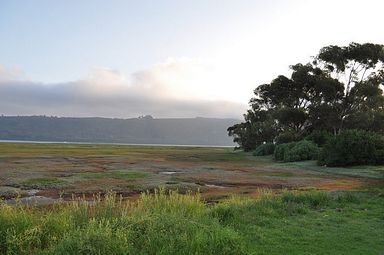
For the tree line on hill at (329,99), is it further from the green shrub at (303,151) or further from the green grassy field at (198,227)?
the green grassy field at (198,227)

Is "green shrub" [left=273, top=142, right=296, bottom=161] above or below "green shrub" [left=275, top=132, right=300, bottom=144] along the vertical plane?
below

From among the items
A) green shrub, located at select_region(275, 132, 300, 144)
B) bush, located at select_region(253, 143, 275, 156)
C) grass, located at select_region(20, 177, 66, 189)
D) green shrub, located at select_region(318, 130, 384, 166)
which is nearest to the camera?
grass, located at select_region(20, 177, 66, 189)

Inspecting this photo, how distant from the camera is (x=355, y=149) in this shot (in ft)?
149

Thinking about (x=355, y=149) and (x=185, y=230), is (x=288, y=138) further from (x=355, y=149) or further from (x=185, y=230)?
(x=185, y=230)

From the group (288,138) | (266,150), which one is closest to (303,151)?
(288,138)

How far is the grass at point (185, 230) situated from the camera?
9.50 meters

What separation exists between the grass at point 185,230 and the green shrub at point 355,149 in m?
31.6

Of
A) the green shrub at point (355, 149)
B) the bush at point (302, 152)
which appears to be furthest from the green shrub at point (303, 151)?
the green shrub at point (355, 149)

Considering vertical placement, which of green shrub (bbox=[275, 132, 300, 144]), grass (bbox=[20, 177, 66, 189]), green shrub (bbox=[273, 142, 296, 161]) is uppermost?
green shrub (bbox=[275, 132, 300, 144])

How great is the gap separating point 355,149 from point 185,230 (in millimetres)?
38752

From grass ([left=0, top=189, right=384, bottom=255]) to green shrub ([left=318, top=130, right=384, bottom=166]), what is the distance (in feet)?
104

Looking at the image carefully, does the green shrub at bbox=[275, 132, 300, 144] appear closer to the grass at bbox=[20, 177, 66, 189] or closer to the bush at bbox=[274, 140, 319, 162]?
the bush at bbox=[274, 140, 319, 162]

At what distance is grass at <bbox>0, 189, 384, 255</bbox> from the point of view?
950 cm

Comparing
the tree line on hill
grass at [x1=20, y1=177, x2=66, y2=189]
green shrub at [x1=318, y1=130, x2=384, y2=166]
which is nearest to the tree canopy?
the tree line on hill
